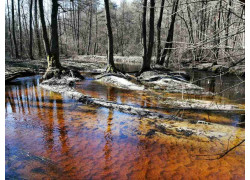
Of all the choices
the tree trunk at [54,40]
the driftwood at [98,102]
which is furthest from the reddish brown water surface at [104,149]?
the tree trunk at [54,40]

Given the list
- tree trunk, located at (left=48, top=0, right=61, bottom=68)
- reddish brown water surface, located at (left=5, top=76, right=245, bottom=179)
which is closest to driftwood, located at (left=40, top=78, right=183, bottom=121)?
reddish brown water surface, located at (left=5, top=76, right=245, bottom=179)

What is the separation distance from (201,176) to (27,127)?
178 inches

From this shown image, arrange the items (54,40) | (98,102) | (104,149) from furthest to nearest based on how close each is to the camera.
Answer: (54,40) < (98,102) < (104,149)

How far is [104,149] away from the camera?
4.33m

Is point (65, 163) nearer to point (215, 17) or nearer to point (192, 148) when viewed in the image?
point (192, 148)

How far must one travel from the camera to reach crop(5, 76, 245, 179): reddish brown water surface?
11.8 ft

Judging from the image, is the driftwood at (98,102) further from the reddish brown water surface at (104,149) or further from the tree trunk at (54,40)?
the tree trunk at (54,40)

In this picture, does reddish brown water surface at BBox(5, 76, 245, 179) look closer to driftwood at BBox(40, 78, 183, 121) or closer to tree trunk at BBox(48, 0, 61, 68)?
driftwood at BBox(40, 78, 183, 121)

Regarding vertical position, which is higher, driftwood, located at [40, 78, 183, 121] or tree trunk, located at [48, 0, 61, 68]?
tree trunk, located at [48, 0, 61, 68]

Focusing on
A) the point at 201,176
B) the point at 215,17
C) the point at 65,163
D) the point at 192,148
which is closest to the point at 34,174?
the point at 65,163

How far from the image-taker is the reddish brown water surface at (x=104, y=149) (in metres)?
3.59

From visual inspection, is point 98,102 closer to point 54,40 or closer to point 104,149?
point 104,149

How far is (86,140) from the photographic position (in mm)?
4688

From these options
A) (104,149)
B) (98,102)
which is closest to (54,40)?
(98,102)
